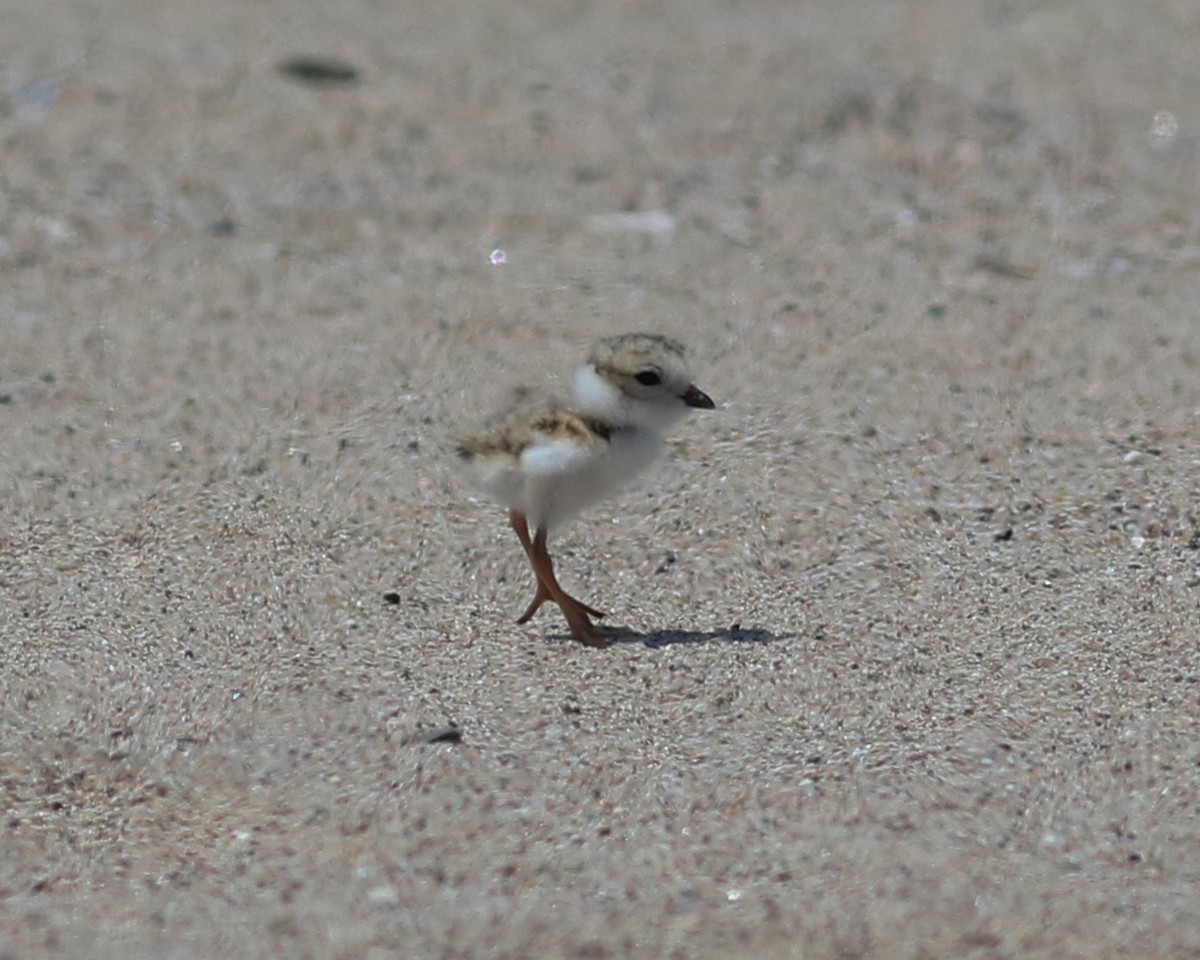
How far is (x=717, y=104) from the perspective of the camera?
8.37 meters

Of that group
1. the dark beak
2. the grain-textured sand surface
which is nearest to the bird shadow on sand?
the grain-textured sand surface

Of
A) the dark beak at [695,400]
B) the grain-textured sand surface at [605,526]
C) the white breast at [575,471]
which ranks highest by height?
the dark beak at [695,400]

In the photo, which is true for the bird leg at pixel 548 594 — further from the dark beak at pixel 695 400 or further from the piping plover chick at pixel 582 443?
the dark beak at pixel 695 400

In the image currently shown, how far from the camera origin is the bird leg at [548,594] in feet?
13.1

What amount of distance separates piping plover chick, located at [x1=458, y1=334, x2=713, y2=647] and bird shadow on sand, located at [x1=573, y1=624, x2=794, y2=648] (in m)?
0.06

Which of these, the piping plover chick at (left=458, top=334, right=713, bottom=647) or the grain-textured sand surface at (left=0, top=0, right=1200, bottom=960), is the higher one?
the piping plover chick at (left=458, top=334, right=713, bottom=647)

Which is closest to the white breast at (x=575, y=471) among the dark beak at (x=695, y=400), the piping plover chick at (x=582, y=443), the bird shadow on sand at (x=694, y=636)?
the piping plover chick at (x=582, y=443)

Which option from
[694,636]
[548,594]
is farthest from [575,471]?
[694,636]

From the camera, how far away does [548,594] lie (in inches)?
160

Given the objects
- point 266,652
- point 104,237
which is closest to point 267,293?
point 104,237

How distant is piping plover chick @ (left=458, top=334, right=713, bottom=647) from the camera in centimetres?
395

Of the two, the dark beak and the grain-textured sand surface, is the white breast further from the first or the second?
the grain-textured sand surface

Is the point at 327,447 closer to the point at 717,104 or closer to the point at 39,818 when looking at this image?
the point at 39,818

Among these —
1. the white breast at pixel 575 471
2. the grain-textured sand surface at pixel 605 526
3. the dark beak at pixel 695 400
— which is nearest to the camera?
the grain-textured sand surface at pixel 605 526
